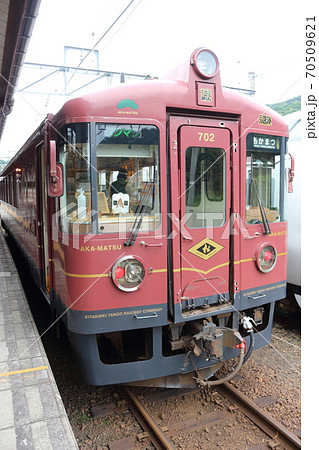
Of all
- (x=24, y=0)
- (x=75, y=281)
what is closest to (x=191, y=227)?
(x=75, y=281)

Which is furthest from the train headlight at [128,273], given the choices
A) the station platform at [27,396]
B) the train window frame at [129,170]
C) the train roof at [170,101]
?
the train roof at [170,101]

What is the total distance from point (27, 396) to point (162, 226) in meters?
1.84

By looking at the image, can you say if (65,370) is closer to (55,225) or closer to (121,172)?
(55,225)

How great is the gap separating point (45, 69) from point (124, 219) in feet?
31.1

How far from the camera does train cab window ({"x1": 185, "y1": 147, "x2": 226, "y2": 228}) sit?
3771 mm

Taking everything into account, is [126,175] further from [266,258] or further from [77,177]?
[266,258]

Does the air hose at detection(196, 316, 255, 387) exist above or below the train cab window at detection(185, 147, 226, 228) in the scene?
below

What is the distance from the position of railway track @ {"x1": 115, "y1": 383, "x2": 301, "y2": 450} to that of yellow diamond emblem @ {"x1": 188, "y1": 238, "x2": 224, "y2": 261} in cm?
155

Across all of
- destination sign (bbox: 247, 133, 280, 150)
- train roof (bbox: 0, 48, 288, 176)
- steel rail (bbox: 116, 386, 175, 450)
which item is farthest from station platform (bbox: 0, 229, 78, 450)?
destination sign (bbox: 247, 133, 280, 150)

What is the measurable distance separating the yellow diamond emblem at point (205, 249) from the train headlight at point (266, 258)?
53cm

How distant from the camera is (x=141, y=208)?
355 cm

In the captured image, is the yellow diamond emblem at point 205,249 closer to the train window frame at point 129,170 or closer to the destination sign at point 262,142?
the train window frame at point 129,170

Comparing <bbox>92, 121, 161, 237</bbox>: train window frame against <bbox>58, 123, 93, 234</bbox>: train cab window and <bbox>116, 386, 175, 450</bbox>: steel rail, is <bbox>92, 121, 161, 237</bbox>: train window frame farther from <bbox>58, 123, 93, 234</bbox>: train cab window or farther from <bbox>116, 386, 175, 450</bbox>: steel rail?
<bbox>116, 386, 175, 450</bbox>: steel rail

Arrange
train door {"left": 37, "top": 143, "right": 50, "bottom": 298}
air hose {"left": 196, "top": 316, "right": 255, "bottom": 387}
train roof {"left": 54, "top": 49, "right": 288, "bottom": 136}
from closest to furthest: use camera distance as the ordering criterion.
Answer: train roof {"left": 54, "top": 49, "right": 288, "bottom": 136} → air hose {"left": 196, "top": 316, "right": 255, "bottom": 387} → train door {"left": 37, "top": 143, "right": 50, "bottom": 298}
